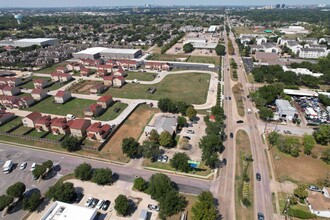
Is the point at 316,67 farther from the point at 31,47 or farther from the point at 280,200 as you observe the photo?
the point at 31,47

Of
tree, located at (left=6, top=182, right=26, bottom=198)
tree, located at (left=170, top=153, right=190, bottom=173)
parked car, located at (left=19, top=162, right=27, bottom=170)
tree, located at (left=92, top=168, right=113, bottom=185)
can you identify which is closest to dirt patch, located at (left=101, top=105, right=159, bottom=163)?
tree, located at (left=92, top=168, right=113, bottom=185)

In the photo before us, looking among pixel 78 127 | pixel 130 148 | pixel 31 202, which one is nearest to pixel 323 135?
pixel 130 148

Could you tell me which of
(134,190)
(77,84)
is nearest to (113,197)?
(134,190)

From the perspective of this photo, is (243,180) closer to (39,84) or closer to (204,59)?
(39,84)

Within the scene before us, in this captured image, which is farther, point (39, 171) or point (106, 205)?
point (39, 171)

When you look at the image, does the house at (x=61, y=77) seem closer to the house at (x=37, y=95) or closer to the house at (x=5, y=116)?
the house at (x=37, y=95)

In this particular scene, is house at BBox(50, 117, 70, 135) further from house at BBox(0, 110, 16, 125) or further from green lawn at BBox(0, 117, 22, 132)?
house at BBox(0, 110, 16, 125)

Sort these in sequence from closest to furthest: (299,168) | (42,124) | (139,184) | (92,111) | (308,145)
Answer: (139,184) < (299,168) < (308,145) < (42,124) < (92,111)
